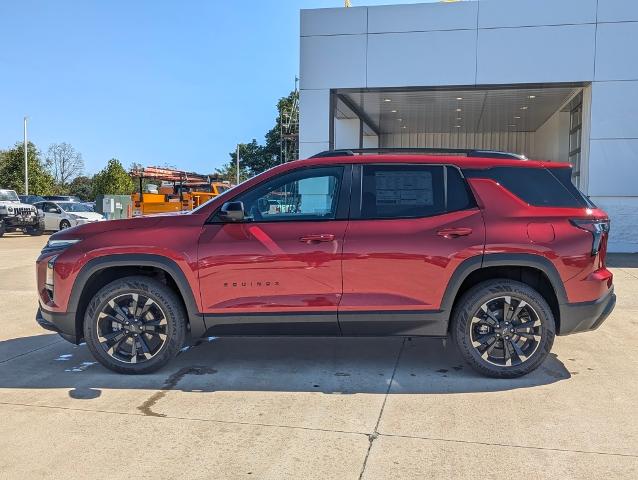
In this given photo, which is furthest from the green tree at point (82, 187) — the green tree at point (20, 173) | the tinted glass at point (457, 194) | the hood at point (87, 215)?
the tinted glass at point (457, 194)

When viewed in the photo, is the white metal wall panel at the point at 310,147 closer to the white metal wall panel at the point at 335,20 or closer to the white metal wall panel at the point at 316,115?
the white metal wall panel at the point at 316,115

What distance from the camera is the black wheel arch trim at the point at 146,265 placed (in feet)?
14.5

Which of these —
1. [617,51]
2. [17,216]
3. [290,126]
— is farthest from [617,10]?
[290,126]

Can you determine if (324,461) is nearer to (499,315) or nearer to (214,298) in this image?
(214,298)

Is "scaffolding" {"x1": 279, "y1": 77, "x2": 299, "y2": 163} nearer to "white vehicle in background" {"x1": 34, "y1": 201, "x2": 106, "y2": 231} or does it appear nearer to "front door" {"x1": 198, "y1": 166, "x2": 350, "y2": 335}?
"white vehicle in background" {"x1": 34, "y1": 201, "x2": 106, "y2": 231}

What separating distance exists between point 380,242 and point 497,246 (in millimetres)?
924

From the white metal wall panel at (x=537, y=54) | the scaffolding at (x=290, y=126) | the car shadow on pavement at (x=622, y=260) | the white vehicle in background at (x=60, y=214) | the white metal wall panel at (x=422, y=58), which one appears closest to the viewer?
the car shadow on pavement at (x=622, y=260)

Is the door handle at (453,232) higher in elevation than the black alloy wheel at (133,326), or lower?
higher

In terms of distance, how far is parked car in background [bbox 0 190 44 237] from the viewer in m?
20.8

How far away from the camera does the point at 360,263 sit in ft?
14.3

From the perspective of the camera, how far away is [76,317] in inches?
180

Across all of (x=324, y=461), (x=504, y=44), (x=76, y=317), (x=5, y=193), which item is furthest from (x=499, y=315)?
(x=5, y=193)

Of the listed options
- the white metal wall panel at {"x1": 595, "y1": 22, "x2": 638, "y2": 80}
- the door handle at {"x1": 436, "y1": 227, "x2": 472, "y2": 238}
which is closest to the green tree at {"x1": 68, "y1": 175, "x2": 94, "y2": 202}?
the white metal wall panel at {"x1": 595, "y1": 22, "x2": 638, "y2": 80}

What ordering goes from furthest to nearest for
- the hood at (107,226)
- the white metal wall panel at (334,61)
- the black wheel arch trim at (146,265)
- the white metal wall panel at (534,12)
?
the white metal wall panel at (334,61) → the white metal wall panel at (534,12) → the hood at (107,226) → the black wheel arch trim at (146,265)
